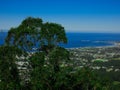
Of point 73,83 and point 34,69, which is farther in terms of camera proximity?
point 73,83

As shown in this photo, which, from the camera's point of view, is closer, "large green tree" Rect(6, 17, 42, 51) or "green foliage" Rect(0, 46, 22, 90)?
"green foliage" Rect(0, 46, 22, 90)

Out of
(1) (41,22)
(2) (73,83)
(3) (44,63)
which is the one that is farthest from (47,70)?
(1) (41,22)

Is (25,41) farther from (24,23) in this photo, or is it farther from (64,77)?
(64,77)

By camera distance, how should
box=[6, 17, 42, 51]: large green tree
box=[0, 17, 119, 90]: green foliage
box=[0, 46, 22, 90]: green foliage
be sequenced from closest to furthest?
box=[0, 46, 22, 90]: green foliage, box=[0, 17, 119, 90]: green foliage, box=[6, 17, 42, 51]: large green tree

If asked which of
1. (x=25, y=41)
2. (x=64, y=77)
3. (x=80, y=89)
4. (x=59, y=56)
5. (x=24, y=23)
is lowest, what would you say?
(x=80, y=89)

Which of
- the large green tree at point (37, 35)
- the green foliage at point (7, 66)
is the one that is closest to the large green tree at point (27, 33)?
the large green tree at point (37, 35)

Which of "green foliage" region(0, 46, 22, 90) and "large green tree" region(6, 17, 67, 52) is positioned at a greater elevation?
"large green tree" region(6, 17, 67, 52)

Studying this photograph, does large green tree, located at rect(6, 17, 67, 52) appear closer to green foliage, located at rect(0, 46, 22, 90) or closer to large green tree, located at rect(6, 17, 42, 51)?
large green tree, located at rect(6, 17, 42, 51)

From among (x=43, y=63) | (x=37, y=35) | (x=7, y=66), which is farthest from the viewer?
(x=37, y=35)

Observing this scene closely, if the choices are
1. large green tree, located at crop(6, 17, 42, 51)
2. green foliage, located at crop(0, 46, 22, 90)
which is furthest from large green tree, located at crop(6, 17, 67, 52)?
green foliage, located at crop(0, 46, 22, 90)

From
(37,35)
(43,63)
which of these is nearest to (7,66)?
(43,63)

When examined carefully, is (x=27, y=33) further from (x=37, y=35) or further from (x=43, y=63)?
(x=43, y=63)
